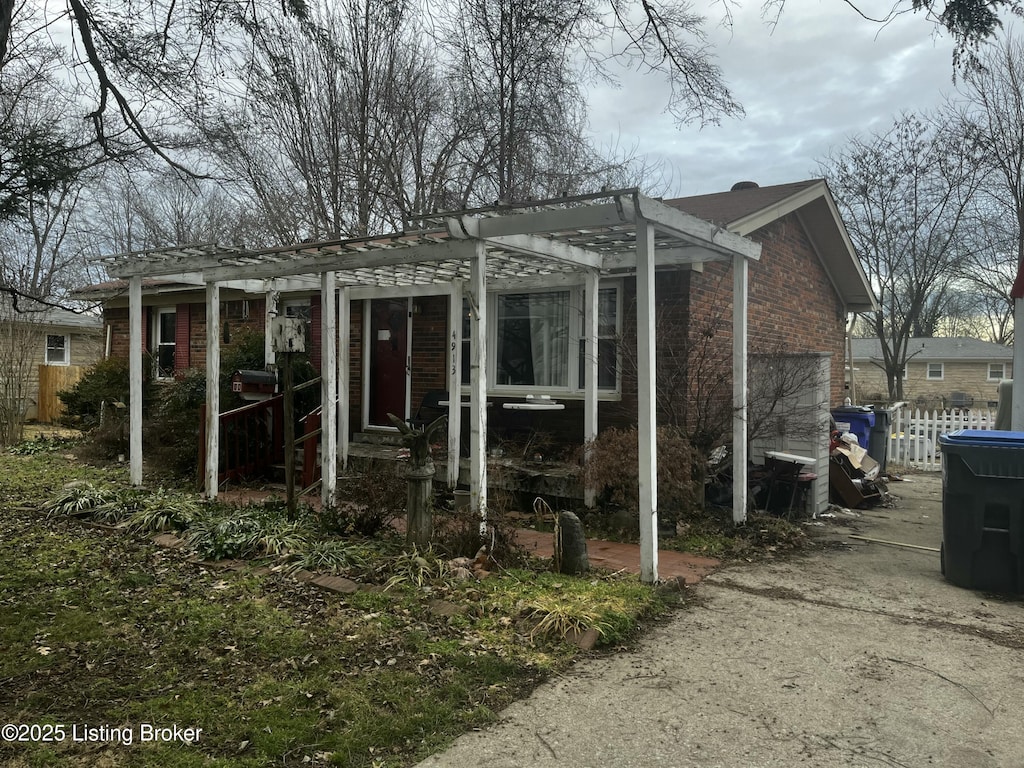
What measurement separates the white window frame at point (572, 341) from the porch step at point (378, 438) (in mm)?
1593

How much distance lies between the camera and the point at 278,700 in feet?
11.8

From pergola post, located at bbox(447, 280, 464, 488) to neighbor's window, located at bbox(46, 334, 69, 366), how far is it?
19.6 metres

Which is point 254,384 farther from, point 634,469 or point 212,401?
point 634,469

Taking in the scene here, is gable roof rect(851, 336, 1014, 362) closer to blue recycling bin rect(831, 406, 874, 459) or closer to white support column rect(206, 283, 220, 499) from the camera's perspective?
blue recycling bin rect(831, 406, 874, 459)

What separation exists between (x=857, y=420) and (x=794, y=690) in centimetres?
845

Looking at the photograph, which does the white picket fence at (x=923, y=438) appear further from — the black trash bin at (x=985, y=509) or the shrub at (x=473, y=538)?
the shrub at (x=473, y=538)

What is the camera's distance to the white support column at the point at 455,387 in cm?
722

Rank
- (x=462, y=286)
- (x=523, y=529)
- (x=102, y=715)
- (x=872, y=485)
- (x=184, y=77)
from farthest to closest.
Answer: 1. (x=872, y=485)
2. (x=462, y=286)
3. (x=523, y=529)
4. (x=184, y=77)
5. (x=102, y=715)

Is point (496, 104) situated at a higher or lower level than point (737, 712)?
higher

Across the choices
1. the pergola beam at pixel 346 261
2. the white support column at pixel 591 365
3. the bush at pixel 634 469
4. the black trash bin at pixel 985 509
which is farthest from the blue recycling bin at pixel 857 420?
the pergola beam at pixel 346 261

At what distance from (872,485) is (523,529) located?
16.7 feet

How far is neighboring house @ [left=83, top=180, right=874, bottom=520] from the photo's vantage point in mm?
8742

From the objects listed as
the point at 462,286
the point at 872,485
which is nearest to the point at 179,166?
the point at 462,286

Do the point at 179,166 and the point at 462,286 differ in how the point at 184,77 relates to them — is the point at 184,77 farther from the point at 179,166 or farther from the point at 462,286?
the point at 462,286
